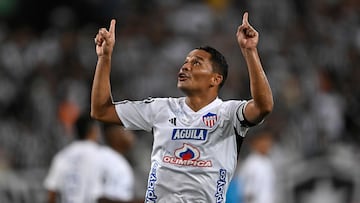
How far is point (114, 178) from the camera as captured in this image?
390 inches

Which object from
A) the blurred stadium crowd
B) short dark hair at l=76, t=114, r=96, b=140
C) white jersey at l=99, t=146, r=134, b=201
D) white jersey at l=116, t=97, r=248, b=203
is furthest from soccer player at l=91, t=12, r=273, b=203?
the blurred stadium crowd

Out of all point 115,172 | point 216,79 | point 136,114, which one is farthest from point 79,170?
point 216,79

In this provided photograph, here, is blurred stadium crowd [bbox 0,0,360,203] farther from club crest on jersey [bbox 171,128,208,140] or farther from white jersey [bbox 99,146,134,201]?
club crest on jersey [bbox 171,128,208,140]

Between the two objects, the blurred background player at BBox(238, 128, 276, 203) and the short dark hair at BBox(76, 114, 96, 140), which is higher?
the blurred background player at BBox(238, 128, 276, 203)

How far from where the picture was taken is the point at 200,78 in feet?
24.6

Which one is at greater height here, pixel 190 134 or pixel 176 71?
pixel 176 71

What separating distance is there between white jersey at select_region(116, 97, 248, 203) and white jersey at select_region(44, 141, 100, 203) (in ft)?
8.74

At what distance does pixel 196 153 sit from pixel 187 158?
0.23 feet

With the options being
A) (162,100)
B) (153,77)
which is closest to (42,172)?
(153,77)

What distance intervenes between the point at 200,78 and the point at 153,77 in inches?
377

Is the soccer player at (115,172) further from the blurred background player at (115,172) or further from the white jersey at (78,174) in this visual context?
the white jersey at (78,174)

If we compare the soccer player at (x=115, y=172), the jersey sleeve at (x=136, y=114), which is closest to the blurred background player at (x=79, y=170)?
the soccer player at (x=115, y=172)

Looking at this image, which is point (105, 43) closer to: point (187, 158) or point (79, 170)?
point (187, 158)

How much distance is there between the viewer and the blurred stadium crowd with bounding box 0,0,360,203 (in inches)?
588
